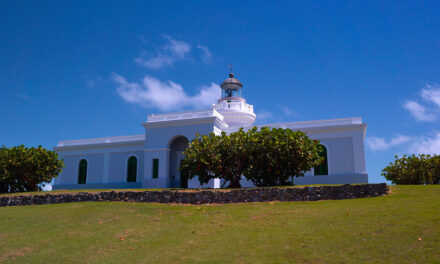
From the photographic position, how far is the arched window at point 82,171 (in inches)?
1259

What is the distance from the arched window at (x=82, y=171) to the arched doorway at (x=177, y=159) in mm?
8688

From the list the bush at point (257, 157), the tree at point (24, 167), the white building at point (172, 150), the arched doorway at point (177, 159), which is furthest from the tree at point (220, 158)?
the tree at point (24, 167)

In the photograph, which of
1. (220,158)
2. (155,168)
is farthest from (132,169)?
(220,158)

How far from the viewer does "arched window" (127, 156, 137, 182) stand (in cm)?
3022

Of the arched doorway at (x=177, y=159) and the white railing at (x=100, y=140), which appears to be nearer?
the arched doorway at (x=177, y=159)

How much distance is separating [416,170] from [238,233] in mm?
18971

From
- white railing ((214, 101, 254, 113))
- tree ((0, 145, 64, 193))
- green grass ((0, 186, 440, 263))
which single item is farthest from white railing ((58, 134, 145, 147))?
green grass ((0, 186, 440, 263))

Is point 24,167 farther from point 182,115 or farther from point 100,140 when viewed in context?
point 182,115

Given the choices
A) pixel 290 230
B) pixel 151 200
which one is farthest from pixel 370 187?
pixel 151 200

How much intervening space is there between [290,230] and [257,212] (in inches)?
115

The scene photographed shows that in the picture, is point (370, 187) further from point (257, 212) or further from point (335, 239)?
point (335, 239)

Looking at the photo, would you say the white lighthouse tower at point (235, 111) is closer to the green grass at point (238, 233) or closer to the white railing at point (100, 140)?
the white railing at point (100, 140)

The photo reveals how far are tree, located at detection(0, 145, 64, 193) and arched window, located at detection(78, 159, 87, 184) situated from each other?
16.2 ft

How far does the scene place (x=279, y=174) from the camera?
19.9 meters
